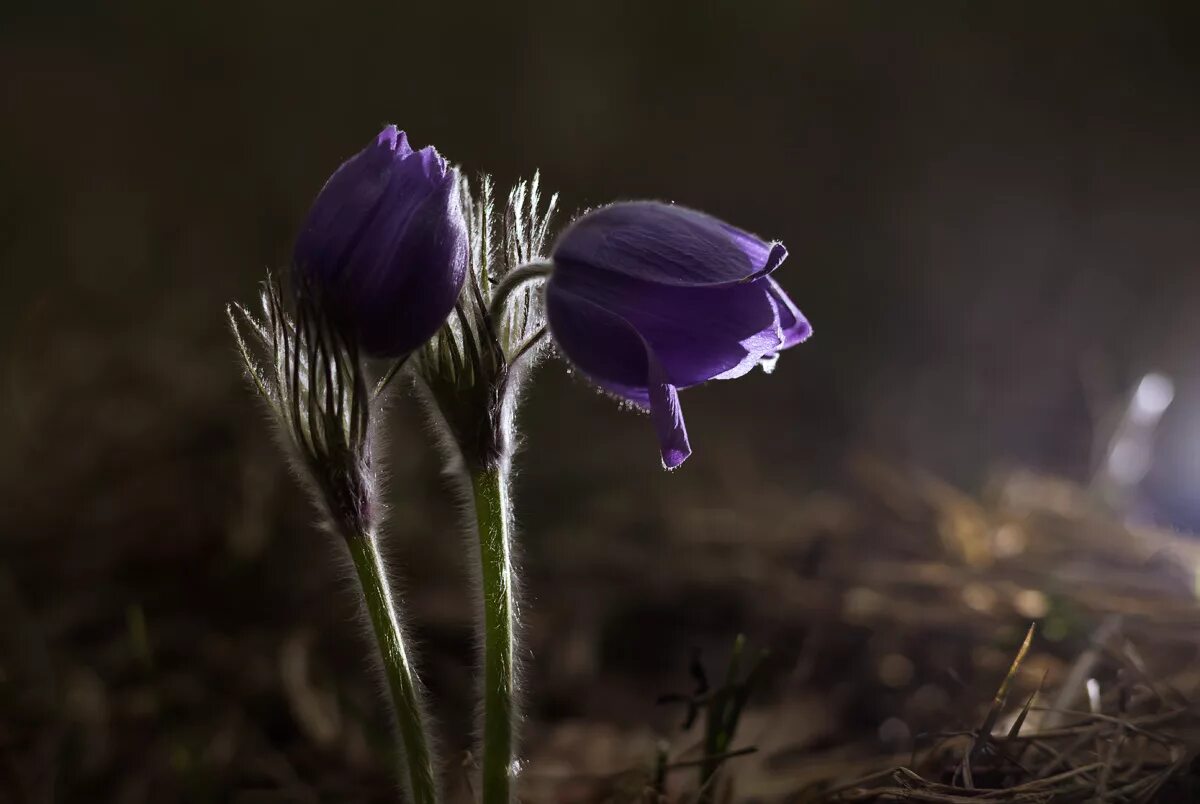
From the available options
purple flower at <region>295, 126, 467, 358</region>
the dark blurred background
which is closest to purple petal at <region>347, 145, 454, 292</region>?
purple flower at <region>295, 126, 467, 358</region>

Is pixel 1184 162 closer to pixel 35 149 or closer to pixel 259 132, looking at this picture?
pixel 259 132

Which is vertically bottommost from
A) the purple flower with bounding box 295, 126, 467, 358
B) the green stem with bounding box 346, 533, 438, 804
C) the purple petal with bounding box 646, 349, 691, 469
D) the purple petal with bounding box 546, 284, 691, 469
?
the green stem with bounding box 346, 533, 438, 804

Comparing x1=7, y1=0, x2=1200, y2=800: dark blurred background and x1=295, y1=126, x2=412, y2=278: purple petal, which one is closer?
x1=295, y1=126, x2=412, y2=278: purple petal

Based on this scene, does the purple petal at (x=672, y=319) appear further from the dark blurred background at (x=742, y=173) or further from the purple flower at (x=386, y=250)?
the dark blurred background at (x=742, y=173)

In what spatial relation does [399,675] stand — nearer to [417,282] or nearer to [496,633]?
[496,633]

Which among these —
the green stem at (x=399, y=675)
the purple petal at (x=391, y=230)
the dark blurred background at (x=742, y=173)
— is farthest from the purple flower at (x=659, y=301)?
→ the dark blurred background at (x=742, y=173)

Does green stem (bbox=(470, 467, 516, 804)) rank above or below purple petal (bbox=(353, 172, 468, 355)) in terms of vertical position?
below

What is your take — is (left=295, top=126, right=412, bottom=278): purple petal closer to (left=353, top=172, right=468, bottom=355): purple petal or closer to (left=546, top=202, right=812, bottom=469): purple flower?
(left=353, top=172, right=468, bottom=355): purple petal
